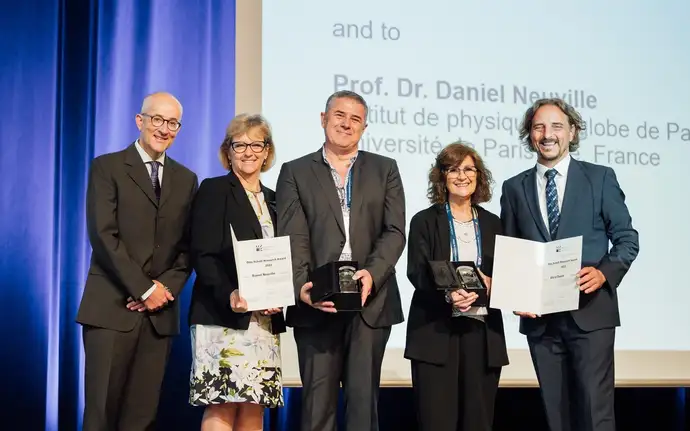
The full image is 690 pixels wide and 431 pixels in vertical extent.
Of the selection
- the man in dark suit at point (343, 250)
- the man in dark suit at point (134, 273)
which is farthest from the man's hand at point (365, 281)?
the man in dark suit at point (134, 273)

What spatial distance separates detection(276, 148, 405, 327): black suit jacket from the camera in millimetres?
2873

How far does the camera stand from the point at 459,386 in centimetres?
297

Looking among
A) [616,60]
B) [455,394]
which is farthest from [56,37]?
[616,60]

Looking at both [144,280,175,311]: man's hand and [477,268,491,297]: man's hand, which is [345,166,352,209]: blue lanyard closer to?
[477,268,491,297]: man's hand

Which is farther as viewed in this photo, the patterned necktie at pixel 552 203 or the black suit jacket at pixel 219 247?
the patterned necktie at pixel 552 203

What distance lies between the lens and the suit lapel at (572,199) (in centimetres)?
316

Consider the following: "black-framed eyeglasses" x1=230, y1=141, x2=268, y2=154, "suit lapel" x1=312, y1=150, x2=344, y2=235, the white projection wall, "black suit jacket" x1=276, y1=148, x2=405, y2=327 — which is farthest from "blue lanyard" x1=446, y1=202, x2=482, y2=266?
the white projection wall

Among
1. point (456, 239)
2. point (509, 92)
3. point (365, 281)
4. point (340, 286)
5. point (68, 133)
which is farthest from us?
point (509, 92)

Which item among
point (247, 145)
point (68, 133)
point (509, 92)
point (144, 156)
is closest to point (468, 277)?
point (247, 145)

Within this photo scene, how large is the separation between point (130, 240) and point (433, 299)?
124 cm

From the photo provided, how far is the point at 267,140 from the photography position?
10.1 ft

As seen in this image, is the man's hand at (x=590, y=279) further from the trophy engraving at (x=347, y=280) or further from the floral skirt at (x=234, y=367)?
the floral skirt at (x=234, y=367)

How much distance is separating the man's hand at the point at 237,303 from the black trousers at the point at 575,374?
49.8 inches

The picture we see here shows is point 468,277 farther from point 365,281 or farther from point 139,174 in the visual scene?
point 139,174
